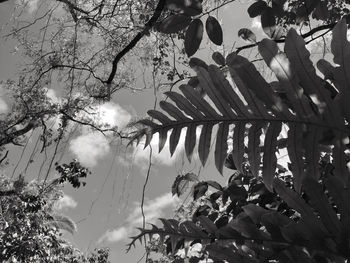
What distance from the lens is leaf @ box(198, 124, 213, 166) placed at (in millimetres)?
1003

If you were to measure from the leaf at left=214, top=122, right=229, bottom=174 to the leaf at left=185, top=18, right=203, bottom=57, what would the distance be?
19.1 inches

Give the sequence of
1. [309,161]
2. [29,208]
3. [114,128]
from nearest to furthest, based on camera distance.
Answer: [309,161] → [29,208] → [114,128]

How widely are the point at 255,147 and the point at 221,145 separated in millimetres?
77

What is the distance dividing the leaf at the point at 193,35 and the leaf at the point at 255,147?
0.51 metres

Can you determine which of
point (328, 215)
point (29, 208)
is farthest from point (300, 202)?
point (29, 208)

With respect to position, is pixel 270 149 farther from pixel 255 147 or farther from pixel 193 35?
pixel 193 35

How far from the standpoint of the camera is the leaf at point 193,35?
1.39m

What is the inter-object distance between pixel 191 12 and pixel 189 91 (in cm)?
43

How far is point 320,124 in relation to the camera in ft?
3.01

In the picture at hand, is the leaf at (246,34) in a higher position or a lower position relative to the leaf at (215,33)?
higher

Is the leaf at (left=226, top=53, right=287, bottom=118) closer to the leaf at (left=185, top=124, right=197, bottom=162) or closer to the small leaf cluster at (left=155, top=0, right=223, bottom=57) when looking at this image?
the leaf at (left=185, top=124, right=197, bottom=162)

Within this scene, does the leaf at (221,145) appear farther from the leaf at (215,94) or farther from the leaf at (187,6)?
the leaf at (187,6)

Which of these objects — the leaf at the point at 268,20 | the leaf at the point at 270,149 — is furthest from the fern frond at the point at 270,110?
the leaf at the point at 268,20

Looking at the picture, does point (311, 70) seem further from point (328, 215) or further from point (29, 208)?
point (29, 208)
